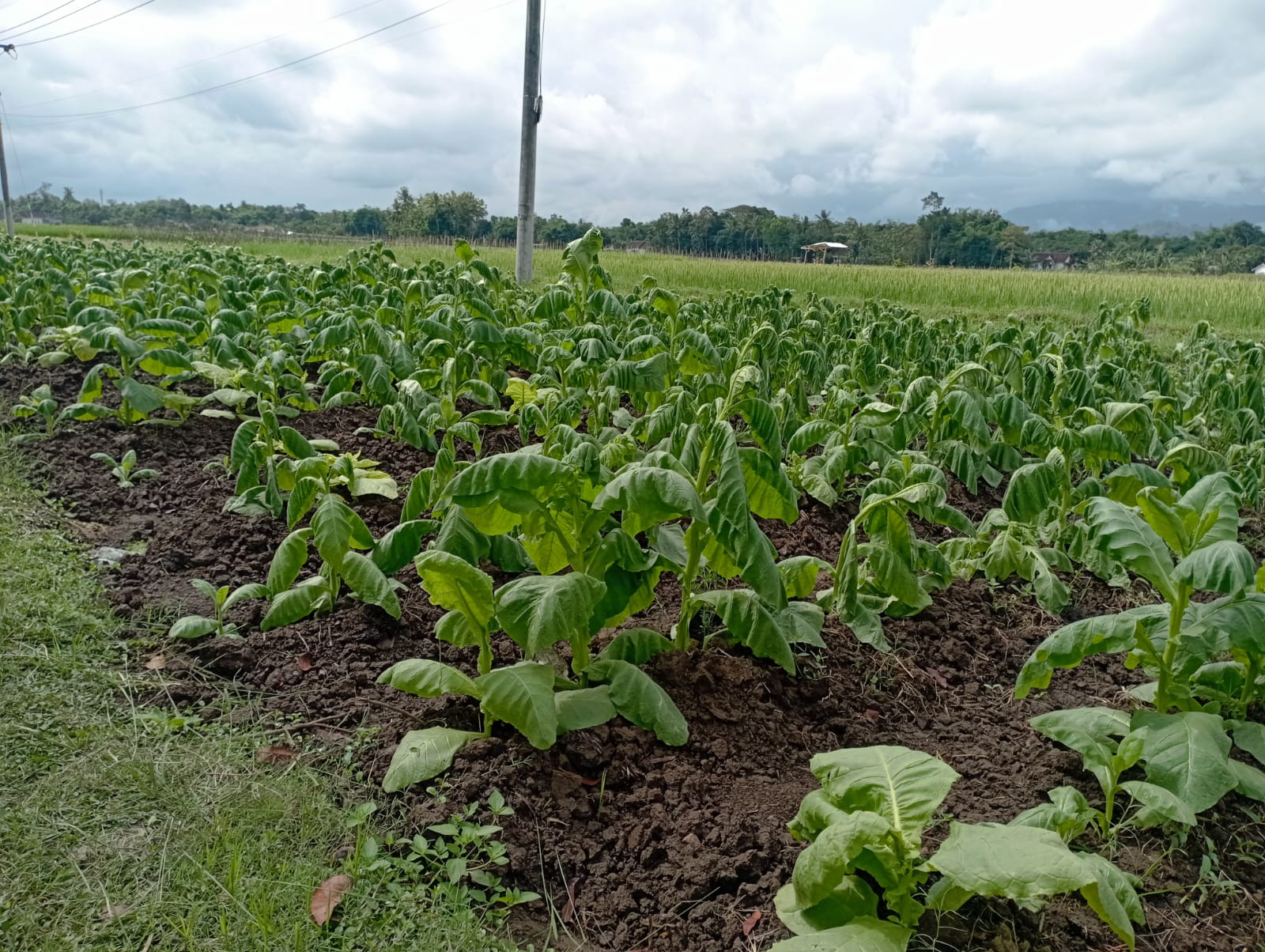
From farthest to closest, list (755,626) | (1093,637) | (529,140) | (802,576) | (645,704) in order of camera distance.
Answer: (529,140) < (802,576) < (755,626) < (645,704) < (1093,637)

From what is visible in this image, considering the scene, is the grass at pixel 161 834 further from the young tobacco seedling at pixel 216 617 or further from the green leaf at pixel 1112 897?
the green leaf at pixel 1112 897

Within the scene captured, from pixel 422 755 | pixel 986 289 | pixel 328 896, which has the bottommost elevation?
pixel 328 896

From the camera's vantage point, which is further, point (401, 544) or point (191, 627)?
point (191, 627)

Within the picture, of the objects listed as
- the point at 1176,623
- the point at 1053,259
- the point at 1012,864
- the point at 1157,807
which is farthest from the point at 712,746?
the point at 1053,259

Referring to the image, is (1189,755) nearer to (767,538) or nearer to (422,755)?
(767,538)

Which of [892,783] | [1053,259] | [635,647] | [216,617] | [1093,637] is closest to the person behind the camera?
[892,783]

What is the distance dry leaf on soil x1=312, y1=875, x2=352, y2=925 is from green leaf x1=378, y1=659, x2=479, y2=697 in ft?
1.65

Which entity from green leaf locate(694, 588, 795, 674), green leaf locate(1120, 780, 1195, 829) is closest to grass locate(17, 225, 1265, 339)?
green leaf locate(694, 588, 795, 674)

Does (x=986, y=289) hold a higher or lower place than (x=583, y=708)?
higher

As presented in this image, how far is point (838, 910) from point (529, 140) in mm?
10752

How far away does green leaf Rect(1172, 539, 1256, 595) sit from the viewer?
2021 millimetres

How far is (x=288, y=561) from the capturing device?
2922 millimetres

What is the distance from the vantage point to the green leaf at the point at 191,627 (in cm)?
289

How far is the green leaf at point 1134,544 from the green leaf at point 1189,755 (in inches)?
12.4
